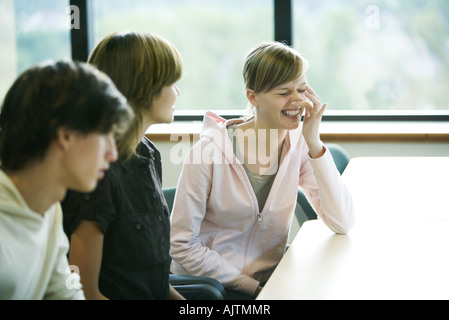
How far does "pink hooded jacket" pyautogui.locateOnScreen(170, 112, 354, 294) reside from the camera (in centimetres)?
166

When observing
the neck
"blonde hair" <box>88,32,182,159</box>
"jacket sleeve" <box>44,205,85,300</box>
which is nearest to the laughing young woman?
"blonde hair" <box>88,32,182,159</box>

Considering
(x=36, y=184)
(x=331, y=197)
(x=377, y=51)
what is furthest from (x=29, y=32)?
(x=36, y=184)

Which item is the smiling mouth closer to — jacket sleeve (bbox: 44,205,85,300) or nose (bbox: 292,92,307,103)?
nose (bbox: 292,92,307,103)

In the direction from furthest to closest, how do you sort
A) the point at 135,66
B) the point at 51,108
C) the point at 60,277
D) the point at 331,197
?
the point at 331,197 → the point at 135,66 → the point at 60,277 → the point at 51,108

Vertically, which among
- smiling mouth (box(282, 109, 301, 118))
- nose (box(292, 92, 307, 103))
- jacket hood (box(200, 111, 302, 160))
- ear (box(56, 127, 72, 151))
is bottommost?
→ jacket hood (box(200, 111, 302, 160))

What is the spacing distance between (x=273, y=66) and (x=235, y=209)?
16.7 inches

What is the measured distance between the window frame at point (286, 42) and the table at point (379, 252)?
1.30m

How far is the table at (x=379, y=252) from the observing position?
1.21m

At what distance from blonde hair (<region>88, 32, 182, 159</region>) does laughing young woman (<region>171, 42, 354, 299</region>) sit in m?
0.44

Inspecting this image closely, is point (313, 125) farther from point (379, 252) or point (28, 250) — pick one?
point (28, 250)

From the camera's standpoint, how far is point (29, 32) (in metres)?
3.76

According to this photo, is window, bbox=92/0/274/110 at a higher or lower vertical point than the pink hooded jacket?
higher

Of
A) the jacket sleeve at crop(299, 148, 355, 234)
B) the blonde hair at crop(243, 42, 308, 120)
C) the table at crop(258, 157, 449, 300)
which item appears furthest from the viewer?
the blonde hair at crop(243, 42, 308, 120)

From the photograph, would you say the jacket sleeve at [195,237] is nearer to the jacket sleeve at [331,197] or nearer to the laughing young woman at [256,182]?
the laughing young woman at [256,182]
